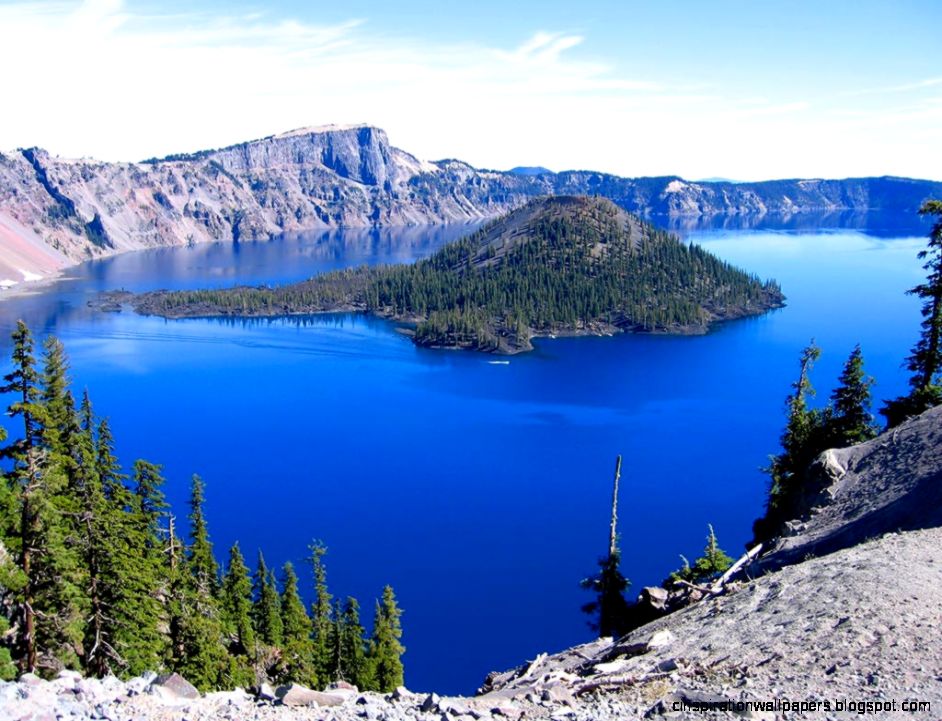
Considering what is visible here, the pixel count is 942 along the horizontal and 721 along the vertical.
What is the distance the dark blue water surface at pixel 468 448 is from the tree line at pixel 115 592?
10495 mm

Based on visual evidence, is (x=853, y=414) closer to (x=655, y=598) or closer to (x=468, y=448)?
(x=655, y=598)

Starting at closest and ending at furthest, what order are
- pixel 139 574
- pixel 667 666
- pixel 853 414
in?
pixel 667 666 < pixel 139 574 < pixel 853 414

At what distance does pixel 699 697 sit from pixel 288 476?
7830 centimetres

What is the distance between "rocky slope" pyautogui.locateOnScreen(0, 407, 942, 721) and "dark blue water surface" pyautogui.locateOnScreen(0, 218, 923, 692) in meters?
35.4

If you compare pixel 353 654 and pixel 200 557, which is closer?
pixel 200 557

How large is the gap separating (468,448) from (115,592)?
229 ft

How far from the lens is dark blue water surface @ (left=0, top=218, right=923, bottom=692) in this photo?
65.3 metres

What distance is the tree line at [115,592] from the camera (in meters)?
25.9

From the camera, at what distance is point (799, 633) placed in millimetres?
18969

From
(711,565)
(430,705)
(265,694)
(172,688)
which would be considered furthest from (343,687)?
(711,565)

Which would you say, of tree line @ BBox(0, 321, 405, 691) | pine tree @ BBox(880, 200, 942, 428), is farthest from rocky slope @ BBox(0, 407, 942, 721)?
pine tree @ BBox(880, 200, 942, 428)

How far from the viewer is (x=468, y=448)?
327 feet

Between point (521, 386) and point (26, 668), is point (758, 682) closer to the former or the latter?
point (26, 668)

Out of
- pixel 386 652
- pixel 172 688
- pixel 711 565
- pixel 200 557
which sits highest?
pixel 172 688
